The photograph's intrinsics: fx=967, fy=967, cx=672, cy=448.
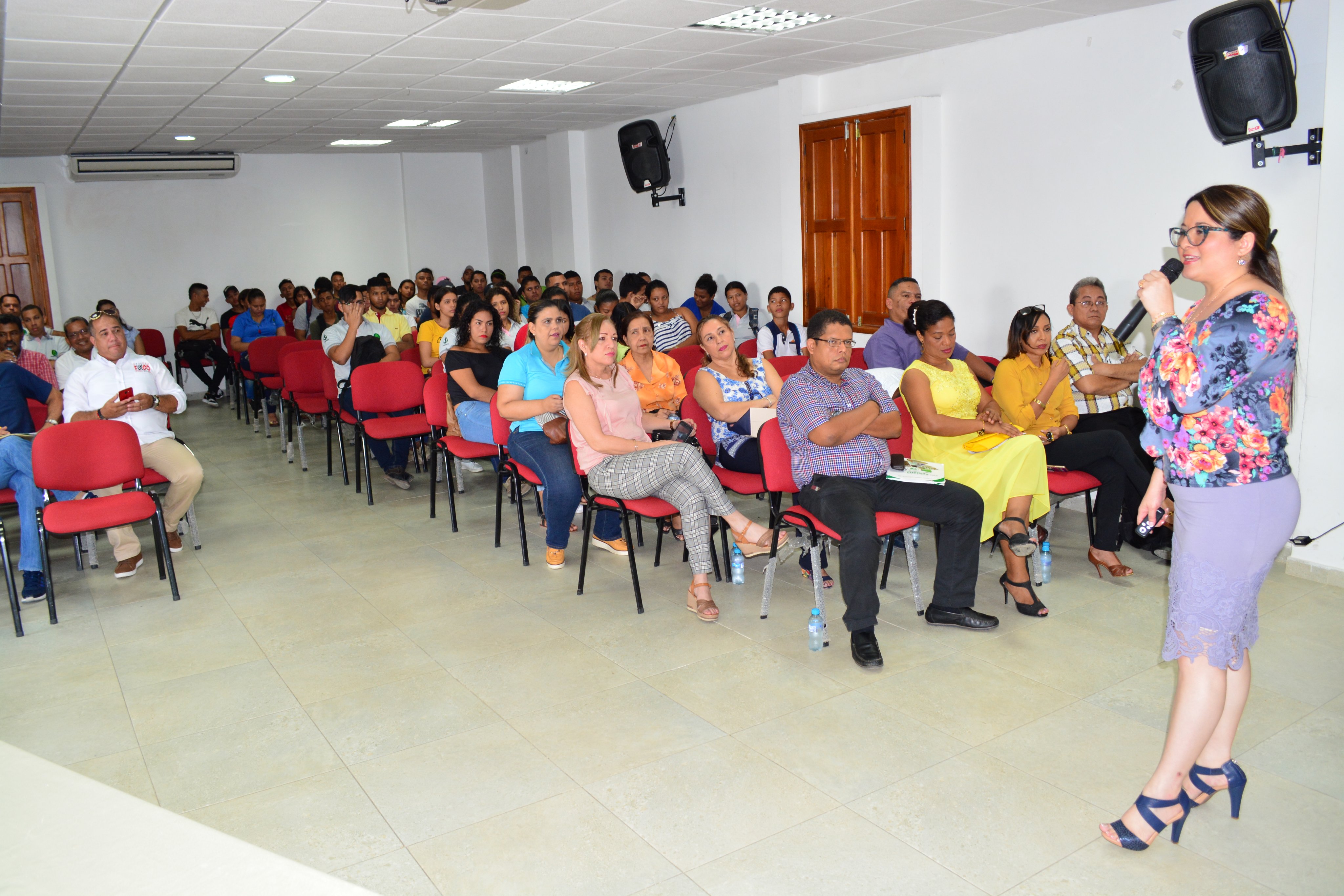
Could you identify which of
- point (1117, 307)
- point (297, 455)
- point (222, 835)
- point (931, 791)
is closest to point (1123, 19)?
point (1117, 307)

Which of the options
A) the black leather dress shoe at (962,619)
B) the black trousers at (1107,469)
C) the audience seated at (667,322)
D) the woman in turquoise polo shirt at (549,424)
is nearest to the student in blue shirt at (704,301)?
the audience seated at (667,322)

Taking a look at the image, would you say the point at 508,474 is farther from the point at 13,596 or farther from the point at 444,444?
the point at 13,596

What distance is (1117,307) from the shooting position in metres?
5.47

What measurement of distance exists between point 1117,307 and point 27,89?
23.5ft

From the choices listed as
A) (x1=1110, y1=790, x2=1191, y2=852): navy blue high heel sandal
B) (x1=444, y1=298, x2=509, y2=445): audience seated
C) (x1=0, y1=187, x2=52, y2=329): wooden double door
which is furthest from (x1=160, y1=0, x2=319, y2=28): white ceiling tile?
(x1=0, y1=187, x2=52, y2=329): wooden double door

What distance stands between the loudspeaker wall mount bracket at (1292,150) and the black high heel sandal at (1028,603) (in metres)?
2.34

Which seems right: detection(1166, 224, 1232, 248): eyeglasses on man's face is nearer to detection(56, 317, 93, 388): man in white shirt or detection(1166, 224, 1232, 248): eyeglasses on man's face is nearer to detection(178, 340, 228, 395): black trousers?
detection(56, 317, 93, 388): man in white shirt

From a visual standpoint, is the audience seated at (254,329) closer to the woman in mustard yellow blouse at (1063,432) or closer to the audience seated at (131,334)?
the audience seated at (131,334)

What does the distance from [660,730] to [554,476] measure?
71.1 inches

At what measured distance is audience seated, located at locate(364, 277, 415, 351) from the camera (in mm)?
7621

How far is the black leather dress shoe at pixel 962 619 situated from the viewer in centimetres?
380

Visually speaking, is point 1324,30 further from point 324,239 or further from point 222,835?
point 324,239

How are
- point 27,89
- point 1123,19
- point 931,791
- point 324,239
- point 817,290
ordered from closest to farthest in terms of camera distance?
point 931,791, point 1123,19, point 27,89, point 817,290, point 324,239

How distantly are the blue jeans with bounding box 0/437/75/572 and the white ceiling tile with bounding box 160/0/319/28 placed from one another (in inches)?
86.4
